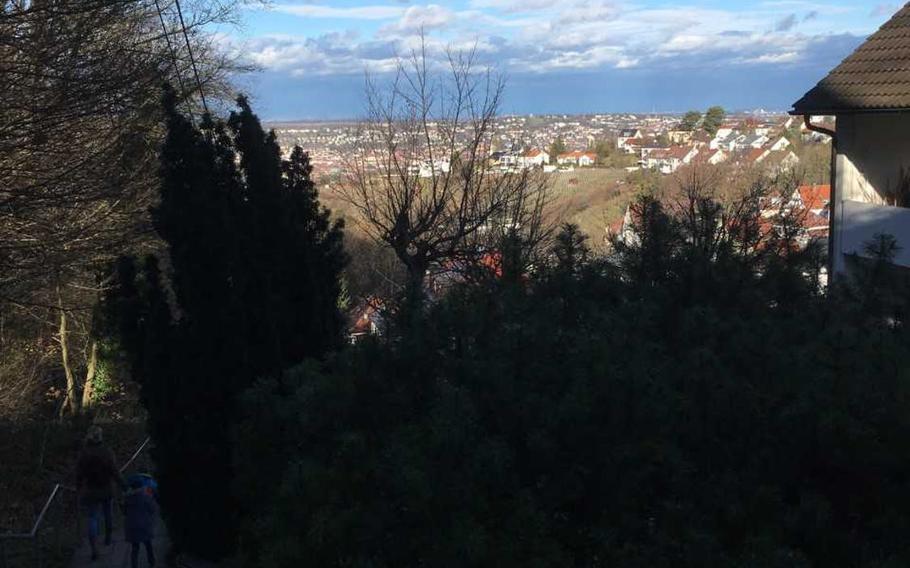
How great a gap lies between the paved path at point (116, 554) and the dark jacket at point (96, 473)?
639mm

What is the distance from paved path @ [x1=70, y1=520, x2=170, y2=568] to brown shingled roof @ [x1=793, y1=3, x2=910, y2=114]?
10412mm

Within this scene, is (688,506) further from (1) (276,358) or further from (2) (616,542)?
A: (1) (276,358)

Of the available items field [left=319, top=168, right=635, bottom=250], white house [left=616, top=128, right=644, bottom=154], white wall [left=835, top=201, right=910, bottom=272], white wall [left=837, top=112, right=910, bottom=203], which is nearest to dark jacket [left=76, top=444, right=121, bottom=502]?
white wall [left=835, top=201, right=910, bottom=272]

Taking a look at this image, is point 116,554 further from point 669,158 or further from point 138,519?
point 669,158

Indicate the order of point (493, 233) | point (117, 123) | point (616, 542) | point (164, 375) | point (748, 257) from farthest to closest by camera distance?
point (493, 233), point (117, 123), point (164, 375), point (748, 257), point (616, 542)

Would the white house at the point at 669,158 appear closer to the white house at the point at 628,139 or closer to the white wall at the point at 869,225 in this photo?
the white house at the point at 628,139

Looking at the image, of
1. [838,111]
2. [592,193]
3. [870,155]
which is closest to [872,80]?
[838,111]

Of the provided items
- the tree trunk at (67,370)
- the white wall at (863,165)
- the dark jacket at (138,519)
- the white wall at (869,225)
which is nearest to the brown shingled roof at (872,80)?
the white wall at (863,165)

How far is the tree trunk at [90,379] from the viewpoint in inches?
838

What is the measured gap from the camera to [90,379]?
2141cm

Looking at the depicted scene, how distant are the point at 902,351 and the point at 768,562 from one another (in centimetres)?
182

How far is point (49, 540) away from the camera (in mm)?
10969

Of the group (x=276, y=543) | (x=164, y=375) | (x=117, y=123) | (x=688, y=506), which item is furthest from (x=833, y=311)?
(x=117, y=123)

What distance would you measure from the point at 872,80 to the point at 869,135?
3.84 feet
